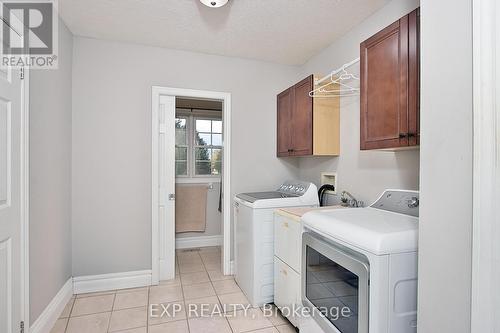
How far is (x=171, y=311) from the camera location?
2.23 meters

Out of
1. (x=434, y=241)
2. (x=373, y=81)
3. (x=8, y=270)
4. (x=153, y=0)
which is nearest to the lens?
(x=434, y=241)

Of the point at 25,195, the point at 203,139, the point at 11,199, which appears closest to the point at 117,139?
the point at 25,195

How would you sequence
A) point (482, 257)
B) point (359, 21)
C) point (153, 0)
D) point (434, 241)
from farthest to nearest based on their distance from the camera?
point (359, 21), point (153, 0), point (434, 241), point (482, 257)

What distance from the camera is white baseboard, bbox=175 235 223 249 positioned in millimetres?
3917

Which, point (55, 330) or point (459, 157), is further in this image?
point (55, 330)

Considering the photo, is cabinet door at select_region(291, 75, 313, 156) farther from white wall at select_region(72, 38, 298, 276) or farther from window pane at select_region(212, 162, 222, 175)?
window pane at select_region(212, 162, 222, 175)

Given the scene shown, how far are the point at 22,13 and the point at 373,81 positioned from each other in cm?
228

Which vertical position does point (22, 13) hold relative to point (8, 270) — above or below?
above

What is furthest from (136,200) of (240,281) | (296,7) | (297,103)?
(296,7)

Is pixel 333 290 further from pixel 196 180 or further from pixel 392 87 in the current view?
pixel 196 180

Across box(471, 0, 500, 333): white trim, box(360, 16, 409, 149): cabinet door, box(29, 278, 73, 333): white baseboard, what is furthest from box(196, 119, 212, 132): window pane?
box(471, 0, 500, 333): white trim

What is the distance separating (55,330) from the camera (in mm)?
1959

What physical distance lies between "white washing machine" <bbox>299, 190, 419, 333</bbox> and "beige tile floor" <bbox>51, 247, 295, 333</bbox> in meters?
0.64

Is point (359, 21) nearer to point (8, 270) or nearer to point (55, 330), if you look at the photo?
point (8, 270)
